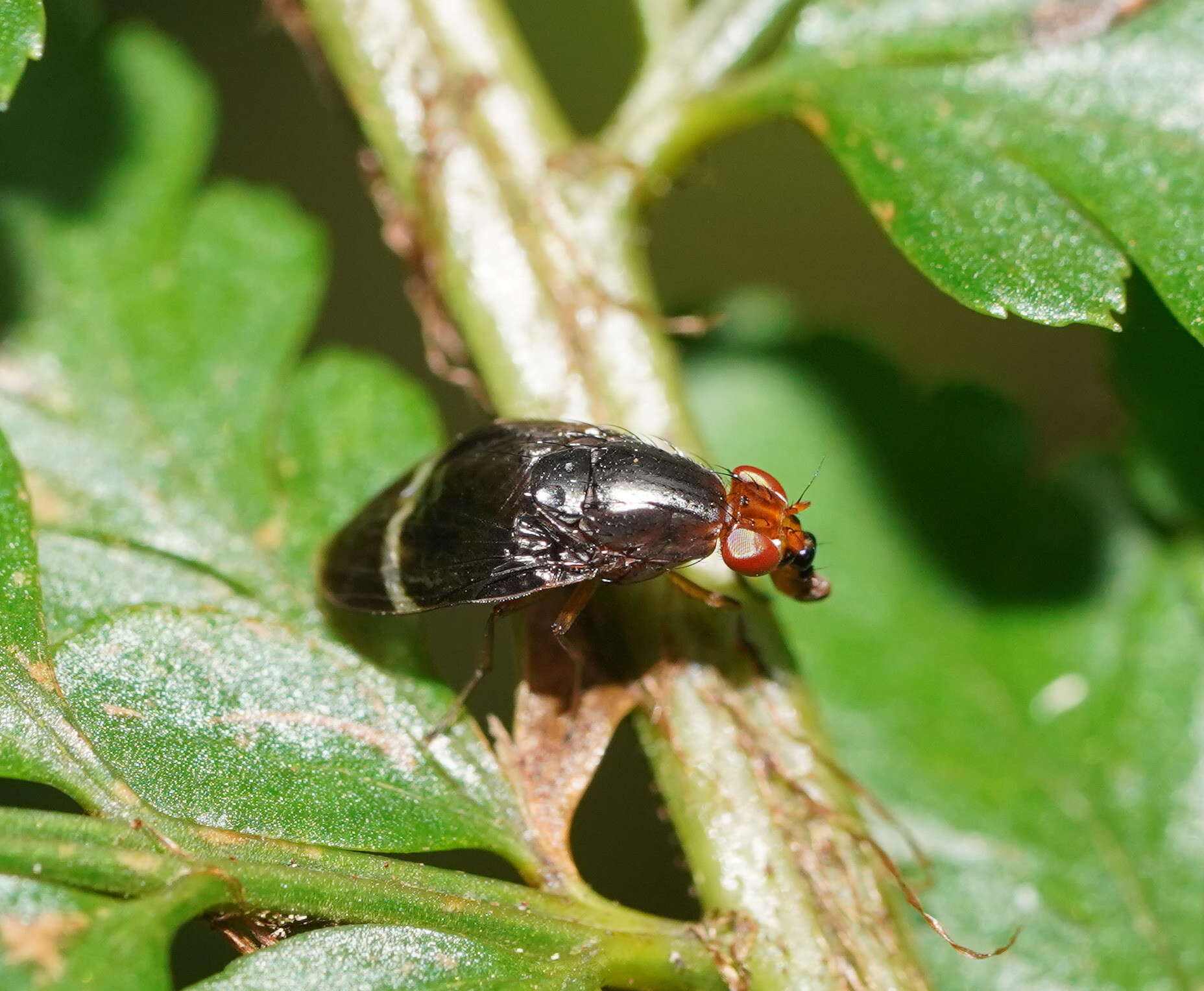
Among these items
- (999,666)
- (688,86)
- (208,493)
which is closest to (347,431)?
(208,493)

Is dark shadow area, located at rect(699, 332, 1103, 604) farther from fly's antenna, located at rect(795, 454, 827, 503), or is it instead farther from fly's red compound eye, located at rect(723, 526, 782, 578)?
fly's red compound eye, located at rect(723, 526, 782, 578)

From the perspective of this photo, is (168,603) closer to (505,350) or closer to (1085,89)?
(505,350)

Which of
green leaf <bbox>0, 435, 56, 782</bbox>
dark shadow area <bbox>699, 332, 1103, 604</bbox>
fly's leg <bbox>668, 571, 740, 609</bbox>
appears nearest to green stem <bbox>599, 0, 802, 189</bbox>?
dark shadow area <bbox>699, 332, 1103, 604</bbox>

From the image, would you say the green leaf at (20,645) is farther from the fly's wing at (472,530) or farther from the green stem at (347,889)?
the fly's wing at (472,530)

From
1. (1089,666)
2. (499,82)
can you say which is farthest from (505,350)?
(1089,666)

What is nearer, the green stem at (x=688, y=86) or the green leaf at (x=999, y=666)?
the green leaf at (x=999, y=666)

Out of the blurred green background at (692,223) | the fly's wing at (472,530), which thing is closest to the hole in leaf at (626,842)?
the fly's wing at (472,530)
